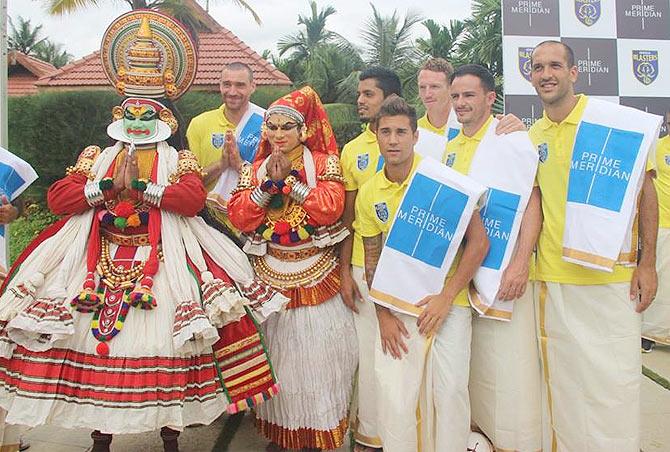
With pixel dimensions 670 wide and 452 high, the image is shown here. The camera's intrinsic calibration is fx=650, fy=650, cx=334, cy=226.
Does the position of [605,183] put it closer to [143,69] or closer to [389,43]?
[143,69]

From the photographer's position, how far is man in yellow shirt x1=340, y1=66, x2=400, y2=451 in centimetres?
361

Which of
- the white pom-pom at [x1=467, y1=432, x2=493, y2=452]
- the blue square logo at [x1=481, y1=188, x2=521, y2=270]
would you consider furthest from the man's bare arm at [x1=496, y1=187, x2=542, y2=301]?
the white pom-pom at [x1=467, y1=432, x2=493, y2=452]

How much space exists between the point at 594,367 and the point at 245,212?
194cm

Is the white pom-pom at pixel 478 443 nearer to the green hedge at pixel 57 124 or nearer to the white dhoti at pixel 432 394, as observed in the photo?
the white dhoti at pixel 432 394

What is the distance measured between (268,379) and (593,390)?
1614 mm

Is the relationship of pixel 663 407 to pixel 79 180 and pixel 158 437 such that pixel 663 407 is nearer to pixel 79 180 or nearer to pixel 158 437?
pixel 158 437

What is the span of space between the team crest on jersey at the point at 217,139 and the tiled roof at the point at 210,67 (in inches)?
316

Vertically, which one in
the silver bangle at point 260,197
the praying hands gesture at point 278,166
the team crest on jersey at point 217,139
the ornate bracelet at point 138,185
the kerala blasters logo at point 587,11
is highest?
the kerala blasters logo at point 587,11

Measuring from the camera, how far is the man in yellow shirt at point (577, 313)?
3137 millimetres

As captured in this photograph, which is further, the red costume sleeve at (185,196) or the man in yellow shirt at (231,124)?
the man in yellow shirt at (231,124)

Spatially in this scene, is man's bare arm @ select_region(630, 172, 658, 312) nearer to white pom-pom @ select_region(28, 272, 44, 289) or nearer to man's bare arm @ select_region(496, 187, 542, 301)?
man's bare arm @ select_region(496, 187, 542, 301)

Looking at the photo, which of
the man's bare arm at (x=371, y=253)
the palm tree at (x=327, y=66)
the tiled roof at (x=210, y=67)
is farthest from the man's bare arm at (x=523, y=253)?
the palm tree at (x=327, y=66)

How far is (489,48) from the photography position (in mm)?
16516

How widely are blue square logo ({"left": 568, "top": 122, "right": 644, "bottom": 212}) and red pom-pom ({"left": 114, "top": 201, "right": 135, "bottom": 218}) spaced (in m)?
2.26
